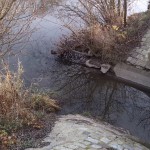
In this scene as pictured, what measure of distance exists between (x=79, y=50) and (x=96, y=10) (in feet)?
6.68

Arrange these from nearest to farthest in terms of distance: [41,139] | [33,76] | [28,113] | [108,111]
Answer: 1. [41,139]
2. [28,113]
3. [108,111]
4. [33,76]

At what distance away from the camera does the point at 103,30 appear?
16.4 m

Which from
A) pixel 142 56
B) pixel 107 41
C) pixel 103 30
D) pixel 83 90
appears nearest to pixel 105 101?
pixel 83 90

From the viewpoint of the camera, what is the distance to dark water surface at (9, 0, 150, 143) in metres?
12.5

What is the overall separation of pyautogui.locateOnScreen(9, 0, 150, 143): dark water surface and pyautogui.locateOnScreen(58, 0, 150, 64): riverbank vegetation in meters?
1.01

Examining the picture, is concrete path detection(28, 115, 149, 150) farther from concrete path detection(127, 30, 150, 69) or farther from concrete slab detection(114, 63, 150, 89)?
concrete path detection(127, 30, 150, 69)

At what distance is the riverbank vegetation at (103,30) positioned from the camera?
15883mm

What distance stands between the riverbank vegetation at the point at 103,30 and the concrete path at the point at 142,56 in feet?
0.87

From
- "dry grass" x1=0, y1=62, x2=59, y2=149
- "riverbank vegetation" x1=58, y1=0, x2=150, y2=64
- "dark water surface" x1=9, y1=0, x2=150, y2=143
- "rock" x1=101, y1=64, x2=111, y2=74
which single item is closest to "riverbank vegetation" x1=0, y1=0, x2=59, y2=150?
"dry grass" x1=0, y1=62, x2=59, y2=149

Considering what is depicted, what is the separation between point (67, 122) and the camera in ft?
33.0

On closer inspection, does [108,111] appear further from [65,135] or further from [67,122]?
[65,135]

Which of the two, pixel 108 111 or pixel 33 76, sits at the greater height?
pixel 33 76

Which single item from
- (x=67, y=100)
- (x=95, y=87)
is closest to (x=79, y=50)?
(x=95, y=87)

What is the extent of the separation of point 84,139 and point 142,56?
26.7 feet
